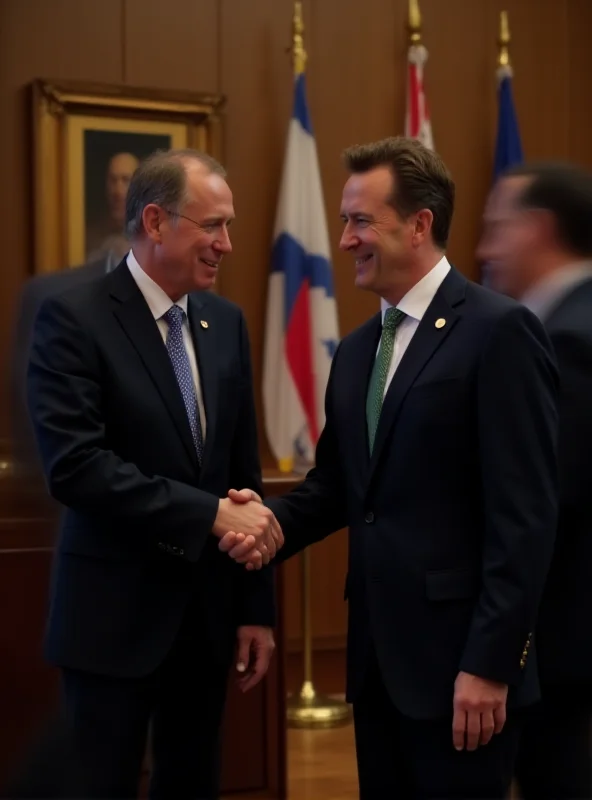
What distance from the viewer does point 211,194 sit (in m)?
2.69

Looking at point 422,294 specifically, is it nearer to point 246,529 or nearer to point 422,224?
point 422,224

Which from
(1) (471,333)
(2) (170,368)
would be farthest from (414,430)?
(2) (170,368)

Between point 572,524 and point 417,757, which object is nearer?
point 417,757

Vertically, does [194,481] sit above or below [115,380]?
below

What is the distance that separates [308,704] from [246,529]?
3.28m

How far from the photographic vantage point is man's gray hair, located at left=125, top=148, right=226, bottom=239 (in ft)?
8.73

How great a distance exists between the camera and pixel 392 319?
8.14ft

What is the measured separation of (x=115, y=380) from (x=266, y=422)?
3636 millimetres

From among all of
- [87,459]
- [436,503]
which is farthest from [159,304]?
[436,503]

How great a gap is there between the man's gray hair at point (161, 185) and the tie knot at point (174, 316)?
0.20 meters

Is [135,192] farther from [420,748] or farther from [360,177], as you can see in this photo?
[420,748]

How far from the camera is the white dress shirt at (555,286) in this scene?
2.50m

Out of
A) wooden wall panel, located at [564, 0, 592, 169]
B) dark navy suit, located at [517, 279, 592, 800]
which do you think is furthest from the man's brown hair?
wooden wall panel, located at [564, 0, 592, 169]

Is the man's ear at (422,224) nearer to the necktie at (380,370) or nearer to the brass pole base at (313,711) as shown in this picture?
the necktie at (380,370)
